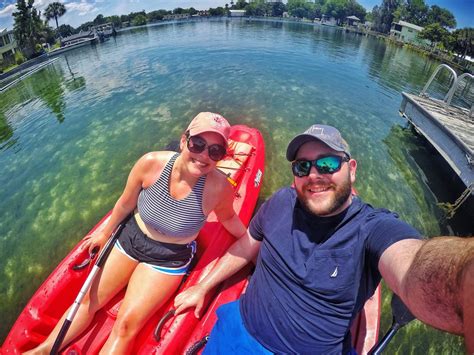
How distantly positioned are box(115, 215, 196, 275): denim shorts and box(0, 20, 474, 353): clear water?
302cm

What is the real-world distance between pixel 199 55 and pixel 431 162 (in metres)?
19.4

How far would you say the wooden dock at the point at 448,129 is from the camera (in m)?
6.41

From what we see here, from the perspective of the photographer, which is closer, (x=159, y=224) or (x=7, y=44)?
(x=159, y=224)

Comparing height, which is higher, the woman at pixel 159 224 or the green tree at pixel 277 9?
the green tree at pixel 277 9

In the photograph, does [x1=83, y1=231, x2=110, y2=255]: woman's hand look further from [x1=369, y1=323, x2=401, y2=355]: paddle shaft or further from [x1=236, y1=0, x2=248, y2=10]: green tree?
[x1=236, y1=0, x2=248, y2=10]: green tree

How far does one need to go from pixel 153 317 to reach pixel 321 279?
198cm

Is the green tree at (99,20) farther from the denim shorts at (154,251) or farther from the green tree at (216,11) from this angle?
the denim shorts at (154,251)

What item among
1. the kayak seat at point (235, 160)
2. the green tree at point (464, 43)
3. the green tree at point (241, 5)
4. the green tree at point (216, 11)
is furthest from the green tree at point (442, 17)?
the kayak seat at point (235, 160)

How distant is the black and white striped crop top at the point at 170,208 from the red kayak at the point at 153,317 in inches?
28.8

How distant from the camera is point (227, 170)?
5125 millimetres

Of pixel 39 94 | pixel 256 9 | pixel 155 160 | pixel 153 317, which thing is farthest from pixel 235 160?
pixel 256 9

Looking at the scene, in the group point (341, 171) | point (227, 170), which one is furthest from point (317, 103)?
point (341, 171)

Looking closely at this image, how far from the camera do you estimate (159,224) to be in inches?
106

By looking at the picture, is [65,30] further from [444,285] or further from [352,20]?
[444,285]
